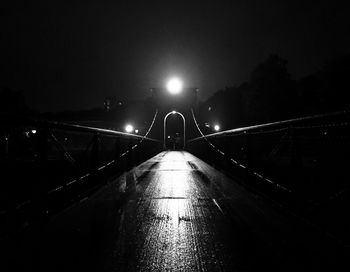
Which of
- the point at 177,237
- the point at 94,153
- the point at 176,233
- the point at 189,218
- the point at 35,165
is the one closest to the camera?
the point at 177,237

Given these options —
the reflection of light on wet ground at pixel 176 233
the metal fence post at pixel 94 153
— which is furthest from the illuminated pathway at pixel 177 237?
the metal fence post at pixel 94 153

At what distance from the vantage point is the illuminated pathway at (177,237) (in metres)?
2.14

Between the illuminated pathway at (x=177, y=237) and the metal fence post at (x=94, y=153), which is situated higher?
the metal fence post at (x=94, y=153)

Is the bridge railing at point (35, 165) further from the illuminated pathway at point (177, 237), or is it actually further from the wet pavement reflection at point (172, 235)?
the wet pavement reflection at point (172, 235)

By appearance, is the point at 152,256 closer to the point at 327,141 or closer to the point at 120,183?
the point at 327,141

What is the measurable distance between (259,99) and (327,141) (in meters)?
48.7

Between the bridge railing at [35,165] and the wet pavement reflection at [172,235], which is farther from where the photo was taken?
the bridge railing at [35,165]

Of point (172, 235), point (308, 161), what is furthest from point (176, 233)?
point (308, 161)

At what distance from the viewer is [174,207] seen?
3.72 meters

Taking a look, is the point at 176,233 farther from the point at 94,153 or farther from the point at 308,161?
the point at 94,153

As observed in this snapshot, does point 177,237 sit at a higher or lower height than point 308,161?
lower

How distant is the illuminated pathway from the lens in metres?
2.14

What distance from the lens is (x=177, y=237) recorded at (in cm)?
264

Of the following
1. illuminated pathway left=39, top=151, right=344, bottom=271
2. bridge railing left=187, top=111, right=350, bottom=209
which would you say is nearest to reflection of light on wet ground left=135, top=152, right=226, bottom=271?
illuminated pathway left=39, top=151, right=344, bottom=271
